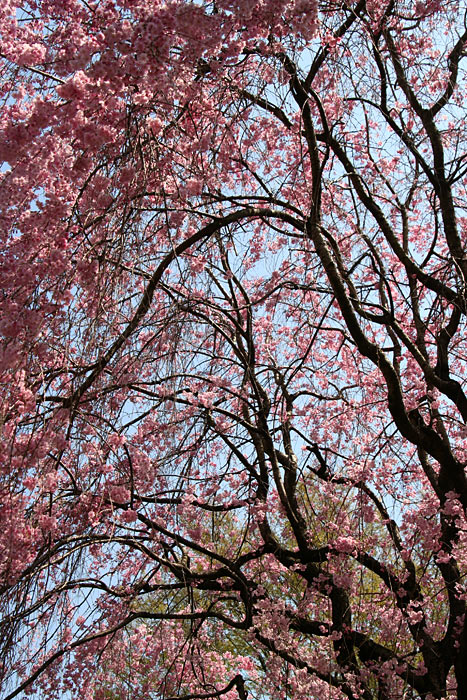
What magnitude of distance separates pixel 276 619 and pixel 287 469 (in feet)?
3.25

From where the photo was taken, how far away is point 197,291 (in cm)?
307

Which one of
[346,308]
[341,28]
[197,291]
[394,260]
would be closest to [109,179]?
[197,291]

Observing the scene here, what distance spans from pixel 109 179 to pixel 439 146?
2.70 metres

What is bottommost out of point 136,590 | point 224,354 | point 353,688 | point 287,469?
point 353,688

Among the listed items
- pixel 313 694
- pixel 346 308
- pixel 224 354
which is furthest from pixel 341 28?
pixel 313 694

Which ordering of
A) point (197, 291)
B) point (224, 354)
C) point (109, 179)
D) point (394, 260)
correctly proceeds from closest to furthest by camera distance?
point (109, 179) < point (197, 291) < point (224, 354) < point (394, 260)

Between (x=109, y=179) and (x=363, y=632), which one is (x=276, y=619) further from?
(x=109, y=179)

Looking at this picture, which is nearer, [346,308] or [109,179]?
[109,179]

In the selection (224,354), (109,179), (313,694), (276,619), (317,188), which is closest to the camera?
(109,179)

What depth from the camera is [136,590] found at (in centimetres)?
442

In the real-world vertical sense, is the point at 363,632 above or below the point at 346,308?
below

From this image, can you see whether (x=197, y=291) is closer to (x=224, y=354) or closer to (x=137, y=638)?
(x=224, y=354)

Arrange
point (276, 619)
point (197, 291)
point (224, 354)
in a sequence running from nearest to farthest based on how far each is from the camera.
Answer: point (197, 291) < point (276, 619) < point (224, 354)

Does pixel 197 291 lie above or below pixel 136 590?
above
